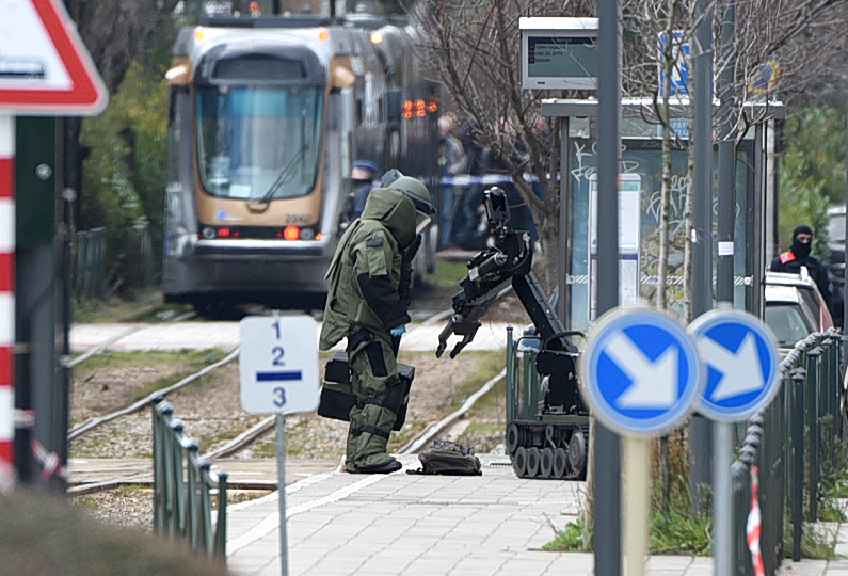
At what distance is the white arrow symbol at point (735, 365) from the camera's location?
564 cm

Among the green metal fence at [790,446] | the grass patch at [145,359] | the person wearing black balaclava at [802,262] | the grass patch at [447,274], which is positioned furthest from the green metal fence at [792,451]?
the grass patch at [447,274]

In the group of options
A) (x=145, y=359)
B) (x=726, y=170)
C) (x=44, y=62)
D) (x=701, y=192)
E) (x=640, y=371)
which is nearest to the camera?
(x=44, y=62)

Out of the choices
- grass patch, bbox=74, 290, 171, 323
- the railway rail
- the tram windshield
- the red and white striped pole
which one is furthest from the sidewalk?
grass patch, bbox=74, 290, 171, 323

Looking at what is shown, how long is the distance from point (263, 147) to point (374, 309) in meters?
11.0

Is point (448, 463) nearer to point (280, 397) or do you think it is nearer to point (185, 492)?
point (185, 492)

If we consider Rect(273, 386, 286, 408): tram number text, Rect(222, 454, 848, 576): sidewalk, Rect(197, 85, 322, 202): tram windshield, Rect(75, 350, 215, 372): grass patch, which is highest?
Rect(197, 85, 322, 202): tram windshield

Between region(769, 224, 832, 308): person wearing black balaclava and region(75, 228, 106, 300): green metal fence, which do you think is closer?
region(769, 224, 832, 308): person wearing black balaclava

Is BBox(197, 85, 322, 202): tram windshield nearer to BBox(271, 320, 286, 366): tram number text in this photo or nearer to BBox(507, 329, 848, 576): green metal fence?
BBox(507, 329, 848, 576): green metal fence

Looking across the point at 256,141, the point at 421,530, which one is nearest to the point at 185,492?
the point at 421,530

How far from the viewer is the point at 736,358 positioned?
18.6ft

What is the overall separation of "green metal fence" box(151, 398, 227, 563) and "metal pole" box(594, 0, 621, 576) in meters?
1.39

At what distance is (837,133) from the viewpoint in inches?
1335

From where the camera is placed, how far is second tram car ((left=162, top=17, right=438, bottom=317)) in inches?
853

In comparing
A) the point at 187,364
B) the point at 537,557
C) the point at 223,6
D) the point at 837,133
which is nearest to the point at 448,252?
the point at 223,6
